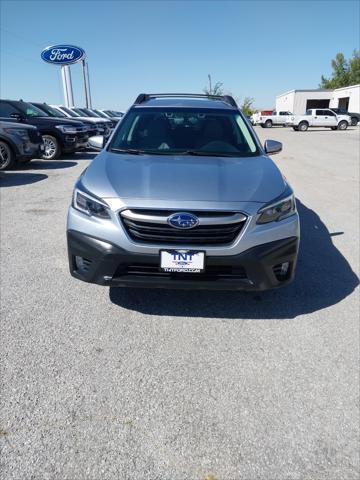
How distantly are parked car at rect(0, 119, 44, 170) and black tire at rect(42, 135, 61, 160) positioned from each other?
7.31ft

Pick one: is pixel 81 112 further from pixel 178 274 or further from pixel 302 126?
pixel 302 126

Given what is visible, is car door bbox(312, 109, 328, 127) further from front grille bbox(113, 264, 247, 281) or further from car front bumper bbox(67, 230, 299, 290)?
front grille bbox(113, 264, 247, 281)

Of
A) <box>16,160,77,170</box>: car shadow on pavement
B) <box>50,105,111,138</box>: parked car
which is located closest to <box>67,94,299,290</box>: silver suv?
<box>16,160,77,170</box>: car shadow on pavement

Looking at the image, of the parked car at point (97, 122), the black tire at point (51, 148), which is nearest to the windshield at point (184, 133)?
the black tire at point (51, 148)

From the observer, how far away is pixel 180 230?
8.46ft

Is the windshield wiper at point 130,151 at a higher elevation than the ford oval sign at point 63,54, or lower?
lower

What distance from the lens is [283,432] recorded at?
1999mm

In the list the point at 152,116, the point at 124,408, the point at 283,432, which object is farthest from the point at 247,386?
the point at 152,116

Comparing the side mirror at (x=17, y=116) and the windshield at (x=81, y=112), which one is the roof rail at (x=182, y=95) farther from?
the windshield at (x=81, y=112)

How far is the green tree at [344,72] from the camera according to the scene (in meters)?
69.6

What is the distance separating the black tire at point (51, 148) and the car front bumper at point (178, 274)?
9727 millimetres

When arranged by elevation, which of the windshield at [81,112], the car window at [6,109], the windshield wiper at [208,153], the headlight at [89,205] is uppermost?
the windshield at [81,112]

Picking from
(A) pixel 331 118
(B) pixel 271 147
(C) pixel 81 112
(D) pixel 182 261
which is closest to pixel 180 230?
(D) pixel 182 261

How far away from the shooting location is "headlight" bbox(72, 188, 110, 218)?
8.86ft
